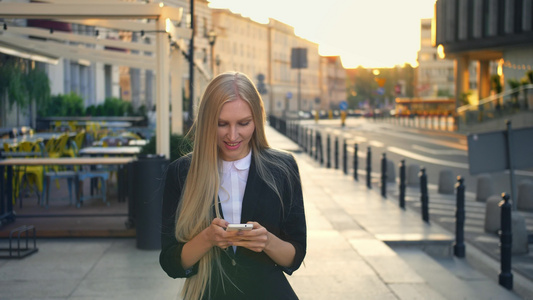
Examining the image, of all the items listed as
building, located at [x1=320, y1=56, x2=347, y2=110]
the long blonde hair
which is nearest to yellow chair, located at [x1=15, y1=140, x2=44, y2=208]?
the long blonde hair

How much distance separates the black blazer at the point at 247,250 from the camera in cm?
266

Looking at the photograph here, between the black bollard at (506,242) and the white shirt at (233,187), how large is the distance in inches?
196

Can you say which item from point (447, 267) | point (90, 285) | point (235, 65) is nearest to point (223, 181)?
point (90, 285)

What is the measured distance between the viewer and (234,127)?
2.60 m

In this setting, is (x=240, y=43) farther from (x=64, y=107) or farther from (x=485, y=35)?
(x=64, y=107)

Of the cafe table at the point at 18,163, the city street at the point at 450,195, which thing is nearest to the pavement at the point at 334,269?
the city street at the point at 450,195

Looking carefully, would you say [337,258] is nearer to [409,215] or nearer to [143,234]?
[143,234]

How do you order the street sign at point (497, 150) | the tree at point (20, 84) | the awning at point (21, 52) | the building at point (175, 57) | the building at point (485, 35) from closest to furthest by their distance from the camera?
the street sign at point (497, 150) → the building at point (175, 57) → the awning at point (21, 52) → the tree at point (20, 84) → the building at point (485, 35)

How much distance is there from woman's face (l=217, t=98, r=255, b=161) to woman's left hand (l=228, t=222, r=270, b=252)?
36 centimetres

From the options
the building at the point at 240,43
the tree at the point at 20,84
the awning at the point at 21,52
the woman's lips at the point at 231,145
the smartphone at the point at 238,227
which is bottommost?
the smartphone at the point at 238,227

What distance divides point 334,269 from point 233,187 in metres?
4.76

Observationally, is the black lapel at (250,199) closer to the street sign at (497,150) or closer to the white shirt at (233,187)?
the white shirt at (233,187)

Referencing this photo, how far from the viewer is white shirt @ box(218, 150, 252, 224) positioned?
264 centimetres

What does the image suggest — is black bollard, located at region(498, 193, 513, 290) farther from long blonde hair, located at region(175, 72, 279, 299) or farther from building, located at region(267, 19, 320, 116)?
building, located at region(267, 19, 320, 116)
